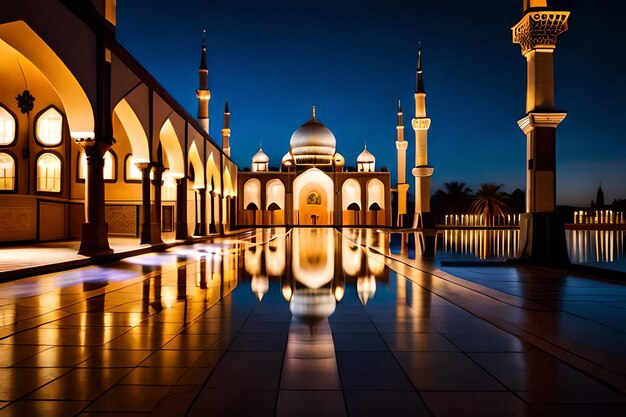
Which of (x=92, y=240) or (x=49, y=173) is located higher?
(x=49, y=173)

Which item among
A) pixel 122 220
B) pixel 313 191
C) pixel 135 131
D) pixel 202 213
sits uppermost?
pixel 135 131

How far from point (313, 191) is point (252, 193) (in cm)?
566

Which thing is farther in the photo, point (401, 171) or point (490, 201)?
point (401, 171)

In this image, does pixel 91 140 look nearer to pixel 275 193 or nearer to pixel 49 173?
pixel 49 173

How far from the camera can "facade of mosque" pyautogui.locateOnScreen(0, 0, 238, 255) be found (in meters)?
9.10

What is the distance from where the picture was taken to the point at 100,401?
7.89 ft

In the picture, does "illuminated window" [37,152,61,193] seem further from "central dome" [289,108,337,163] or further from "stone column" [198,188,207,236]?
A: "central dome" [289,108,337,163]

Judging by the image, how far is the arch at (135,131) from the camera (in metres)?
12.4

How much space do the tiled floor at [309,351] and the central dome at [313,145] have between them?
3807cm

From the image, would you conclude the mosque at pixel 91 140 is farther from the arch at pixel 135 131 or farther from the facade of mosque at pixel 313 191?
the facade of mosque at pixel 313 191

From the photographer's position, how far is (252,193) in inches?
1703

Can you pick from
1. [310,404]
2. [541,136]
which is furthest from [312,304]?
[541,136]

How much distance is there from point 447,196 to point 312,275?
41.1 meters

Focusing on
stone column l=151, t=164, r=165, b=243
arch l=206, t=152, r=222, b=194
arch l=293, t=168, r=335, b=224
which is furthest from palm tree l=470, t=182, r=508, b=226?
stone column l=151, t=164, r=165, b=243
